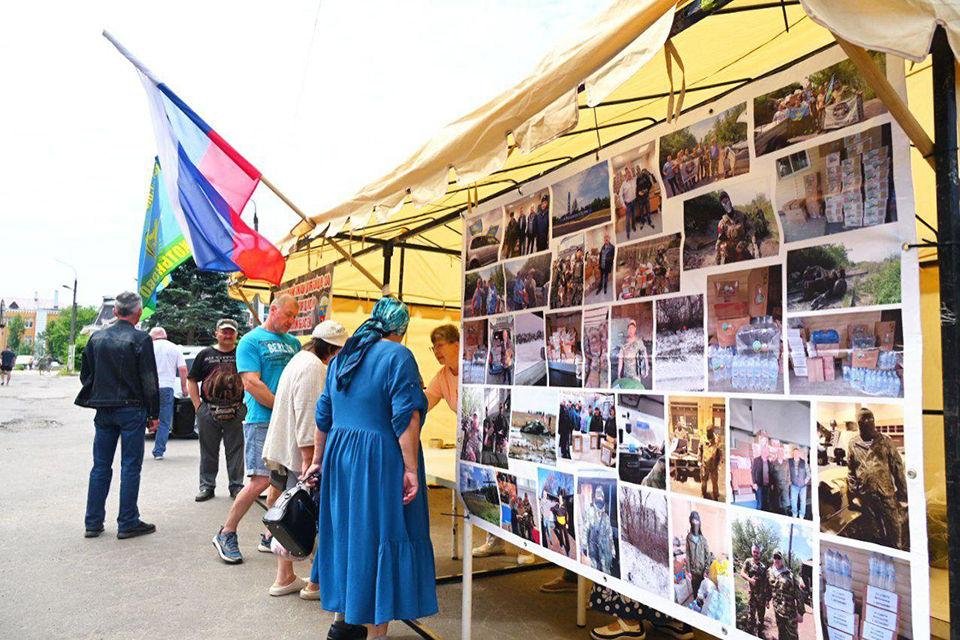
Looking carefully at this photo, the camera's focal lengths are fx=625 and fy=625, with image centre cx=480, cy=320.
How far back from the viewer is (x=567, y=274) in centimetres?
278

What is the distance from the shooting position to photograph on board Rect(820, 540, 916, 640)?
1589mm

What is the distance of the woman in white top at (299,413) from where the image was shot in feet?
13.1

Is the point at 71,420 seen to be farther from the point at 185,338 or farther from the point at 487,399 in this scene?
the point at 487,399

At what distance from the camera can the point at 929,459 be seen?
138 inches

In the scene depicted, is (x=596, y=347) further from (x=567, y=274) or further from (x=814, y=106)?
(x=814, y=106)

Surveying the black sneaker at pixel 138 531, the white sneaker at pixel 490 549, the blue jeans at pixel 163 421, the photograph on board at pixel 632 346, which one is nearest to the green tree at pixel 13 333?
the blue jeans at pixel 163 421

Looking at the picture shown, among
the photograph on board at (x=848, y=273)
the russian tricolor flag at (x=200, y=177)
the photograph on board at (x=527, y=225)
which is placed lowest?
the photograph on board at (x=848, y=273)

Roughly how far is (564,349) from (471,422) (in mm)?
842

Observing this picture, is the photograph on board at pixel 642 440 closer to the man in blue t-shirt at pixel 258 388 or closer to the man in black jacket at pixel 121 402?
the man in blue t-shirt at pixel 258 388

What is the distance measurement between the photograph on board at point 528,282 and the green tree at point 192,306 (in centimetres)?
2386

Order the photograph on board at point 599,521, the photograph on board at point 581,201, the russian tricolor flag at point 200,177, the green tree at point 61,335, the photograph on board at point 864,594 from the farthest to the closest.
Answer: the green tree at point 61,335 → the russian tricolor flag at point 200,177 → the photograph on board at point 581,201 → the photograph on board at point 599,521 → the photograph on board at point 864,594

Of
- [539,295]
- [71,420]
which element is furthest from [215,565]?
[71,420]

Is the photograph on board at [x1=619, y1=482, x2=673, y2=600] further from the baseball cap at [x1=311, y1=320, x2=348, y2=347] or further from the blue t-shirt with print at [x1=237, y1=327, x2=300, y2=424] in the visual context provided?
the blue t-shirt with print at [x1=237, y1=327, x2=300, y2=424]

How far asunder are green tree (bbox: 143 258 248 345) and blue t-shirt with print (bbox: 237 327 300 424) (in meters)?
21.6
